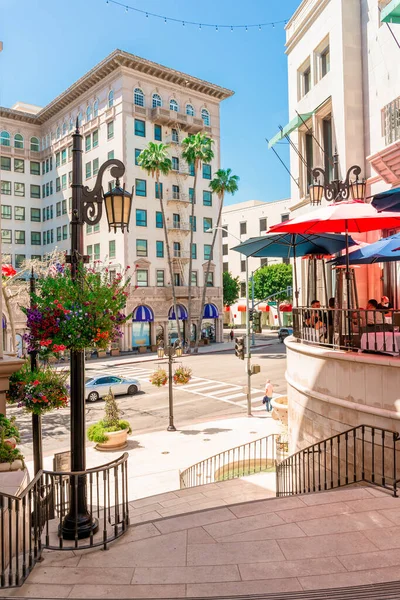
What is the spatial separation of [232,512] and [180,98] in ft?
165

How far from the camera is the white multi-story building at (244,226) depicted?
69875 mm

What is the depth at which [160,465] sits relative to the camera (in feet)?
50.6

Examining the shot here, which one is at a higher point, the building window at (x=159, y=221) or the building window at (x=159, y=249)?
the building window at (x=159, y=221)

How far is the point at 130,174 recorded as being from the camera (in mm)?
46656

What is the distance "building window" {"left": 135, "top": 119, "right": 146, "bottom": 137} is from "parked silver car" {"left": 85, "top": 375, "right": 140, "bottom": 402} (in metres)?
29.8

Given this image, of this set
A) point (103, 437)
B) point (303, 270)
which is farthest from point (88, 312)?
point (303, 270)

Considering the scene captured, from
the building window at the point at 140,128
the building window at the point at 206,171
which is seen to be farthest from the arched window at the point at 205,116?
the building window at the point at 140,128

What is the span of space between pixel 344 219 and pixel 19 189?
174 feet

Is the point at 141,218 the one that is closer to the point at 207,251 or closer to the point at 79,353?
the point at 207,251

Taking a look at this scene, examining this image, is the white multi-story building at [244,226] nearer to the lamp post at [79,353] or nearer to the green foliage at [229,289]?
the green foliage at [229,289]

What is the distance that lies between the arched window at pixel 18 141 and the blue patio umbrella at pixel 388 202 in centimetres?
5502

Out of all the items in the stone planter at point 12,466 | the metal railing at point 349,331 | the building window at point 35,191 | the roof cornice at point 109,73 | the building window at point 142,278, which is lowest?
the stone planter at point 12,466

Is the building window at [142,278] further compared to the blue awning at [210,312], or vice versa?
the blue awning at [210,312]

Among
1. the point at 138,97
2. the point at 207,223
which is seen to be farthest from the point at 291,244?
Result: the point at 207,223
